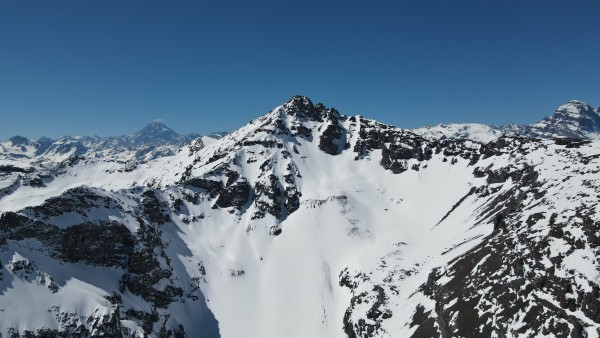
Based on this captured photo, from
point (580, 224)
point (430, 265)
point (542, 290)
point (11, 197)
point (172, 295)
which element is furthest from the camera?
point (11, 197)

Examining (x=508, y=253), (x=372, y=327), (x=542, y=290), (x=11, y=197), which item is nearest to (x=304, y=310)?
(x=372, y=327)

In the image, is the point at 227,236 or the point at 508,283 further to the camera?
the point at 227,236

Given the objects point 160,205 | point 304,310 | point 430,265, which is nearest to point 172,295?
point 304,310

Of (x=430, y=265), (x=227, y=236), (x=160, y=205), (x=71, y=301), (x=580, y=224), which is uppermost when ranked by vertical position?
(x=160, y=205)

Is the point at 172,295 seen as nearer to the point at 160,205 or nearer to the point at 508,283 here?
the point at 160,205

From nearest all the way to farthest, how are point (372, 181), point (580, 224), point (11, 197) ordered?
point (580, 224), point (11, 197), point (372, 181)

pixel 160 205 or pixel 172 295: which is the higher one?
pixel 160 205
